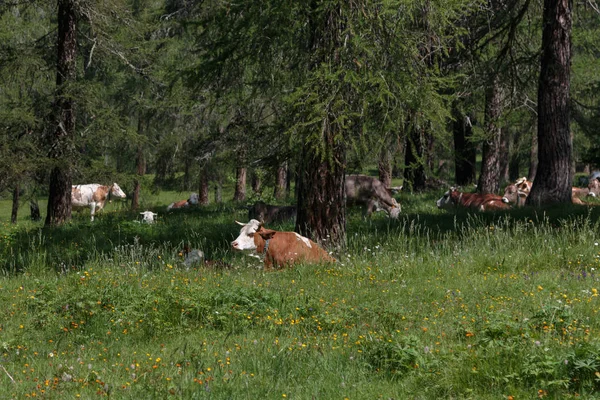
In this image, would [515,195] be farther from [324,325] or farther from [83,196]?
[83,196]

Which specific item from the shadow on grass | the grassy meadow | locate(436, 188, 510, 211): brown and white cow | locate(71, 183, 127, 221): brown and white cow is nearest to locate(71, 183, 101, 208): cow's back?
locate(71, 183, 127, 221): brown and white cow

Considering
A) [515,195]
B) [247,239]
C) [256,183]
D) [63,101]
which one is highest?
[63,101]

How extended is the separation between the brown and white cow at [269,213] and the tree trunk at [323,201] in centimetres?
644

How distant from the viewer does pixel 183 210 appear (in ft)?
74.4

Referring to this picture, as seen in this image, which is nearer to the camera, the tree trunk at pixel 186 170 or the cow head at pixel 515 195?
the cow head at pixel 515 195

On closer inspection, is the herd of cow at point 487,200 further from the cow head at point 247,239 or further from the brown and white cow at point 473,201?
the cow head at point 247,239

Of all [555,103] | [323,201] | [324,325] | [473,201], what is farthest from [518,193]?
[324,325]

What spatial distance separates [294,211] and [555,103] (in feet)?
23.1

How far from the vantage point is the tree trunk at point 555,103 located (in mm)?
16109

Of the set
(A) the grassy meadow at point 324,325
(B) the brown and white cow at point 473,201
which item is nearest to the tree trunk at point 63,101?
(A) the grassy meadow at point 324,325

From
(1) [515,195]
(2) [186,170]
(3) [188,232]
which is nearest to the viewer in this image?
(3) [188,232]

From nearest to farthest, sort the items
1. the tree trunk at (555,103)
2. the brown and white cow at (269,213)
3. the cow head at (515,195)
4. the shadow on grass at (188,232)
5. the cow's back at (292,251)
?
the cow's back at (292,251) → the shadow on grass at (188,232) → the tree trunk at (555,103) → the brown and white cow at (269,213) → the cow head at (515,195)

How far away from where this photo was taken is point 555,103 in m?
16.2

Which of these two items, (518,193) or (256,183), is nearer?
(518,193)
